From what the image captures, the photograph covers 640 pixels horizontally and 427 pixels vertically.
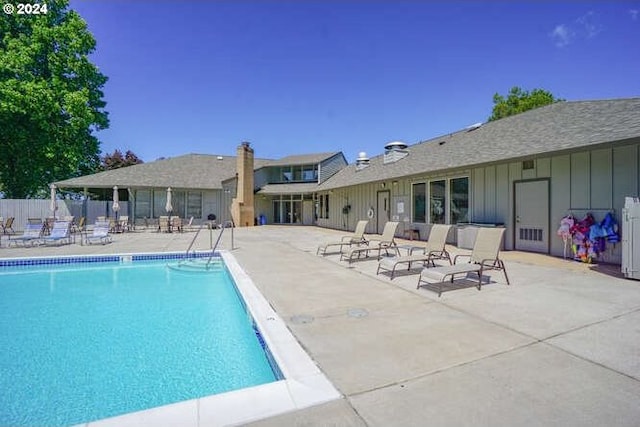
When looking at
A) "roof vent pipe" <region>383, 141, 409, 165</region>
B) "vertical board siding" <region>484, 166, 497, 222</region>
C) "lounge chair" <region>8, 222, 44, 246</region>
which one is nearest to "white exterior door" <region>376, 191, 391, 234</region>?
"roof vent pipe" <region>383, 141, 409, 165</region>

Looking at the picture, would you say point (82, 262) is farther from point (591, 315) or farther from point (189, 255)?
point (591, 315)

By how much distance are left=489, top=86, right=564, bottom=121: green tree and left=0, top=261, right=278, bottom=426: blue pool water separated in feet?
111

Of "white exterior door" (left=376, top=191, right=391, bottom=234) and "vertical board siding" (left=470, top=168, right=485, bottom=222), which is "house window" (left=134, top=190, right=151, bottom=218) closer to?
"white exterior door" (left=376, top=191, right=391, bottom=234)

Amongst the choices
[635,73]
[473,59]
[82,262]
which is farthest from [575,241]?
[82,262]

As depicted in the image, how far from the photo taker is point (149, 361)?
13.3 ft

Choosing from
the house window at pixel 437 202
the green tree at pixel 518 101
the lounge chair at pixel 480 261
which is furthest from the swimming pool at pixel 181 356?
the green tree at pixel 518 101

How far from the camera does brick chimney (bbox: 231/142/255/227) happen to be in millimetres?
25391

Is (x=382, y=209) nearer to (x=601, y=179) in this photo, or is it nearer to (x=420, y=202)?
(x=420, y=202)

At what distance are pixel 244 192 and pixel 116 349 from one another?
70.8 feet

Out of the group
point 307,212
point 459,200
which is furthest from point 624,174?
point 307,212

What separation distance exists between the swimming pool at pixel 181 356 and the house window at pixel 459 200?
9.52 meters

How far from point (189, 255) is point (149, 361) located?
7868 millimetres

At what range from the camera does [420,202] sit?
14.8 meters

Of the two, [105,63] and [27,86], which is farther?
[105,63]
